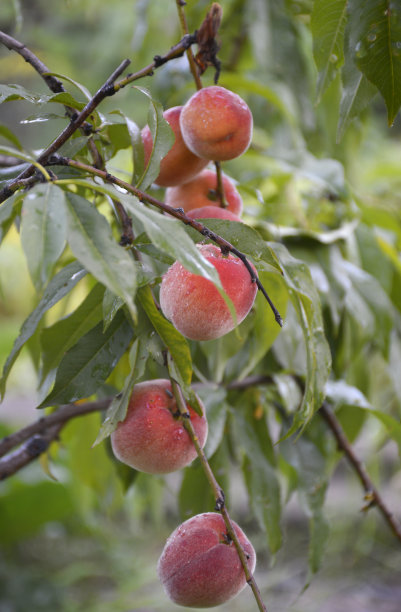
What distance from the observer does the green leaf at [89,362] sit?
39cm

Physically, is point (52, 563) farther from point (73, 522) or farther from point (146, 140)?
point (146, 140)

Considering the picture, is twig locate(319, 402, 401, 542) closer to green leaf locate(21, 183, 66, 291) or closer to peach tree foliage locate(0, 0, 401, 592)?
peach tree foliage locate(0, 0, 401, 592)

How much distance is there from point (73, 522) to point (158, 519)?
4.87 feet

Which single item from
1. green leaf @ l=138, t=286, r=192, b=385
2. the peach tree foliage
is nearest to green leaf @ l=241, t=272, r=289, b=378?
the peach tree foliage

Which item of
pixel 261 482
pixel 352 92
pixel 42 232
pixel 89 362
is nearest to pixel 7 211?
pixel 42 232

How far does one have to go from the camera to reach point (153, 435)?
14.4 inches

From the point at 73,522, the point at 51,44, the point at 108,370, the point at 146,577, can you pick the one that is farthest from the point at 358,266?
the point at 51,44

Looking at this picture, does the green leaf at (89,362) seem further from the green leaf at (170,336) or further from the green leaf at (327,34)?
the green leaf at (327,34)

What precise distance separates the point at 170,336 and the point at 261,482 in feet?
0.87

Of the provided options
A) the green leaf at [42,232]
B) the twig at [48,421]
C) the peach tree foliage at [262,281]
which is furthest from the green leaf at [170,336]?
the twig at [48,421]

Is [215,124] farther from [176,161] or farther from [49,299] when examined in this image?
[49,299]

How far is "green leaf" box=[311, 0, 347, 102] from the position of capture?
15.6 inches

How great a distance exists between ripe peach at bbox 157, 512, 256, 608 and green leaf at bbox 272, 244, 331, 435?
79 mm

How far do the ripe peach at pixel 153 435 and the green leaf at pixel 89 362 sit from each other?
0.10 feet
